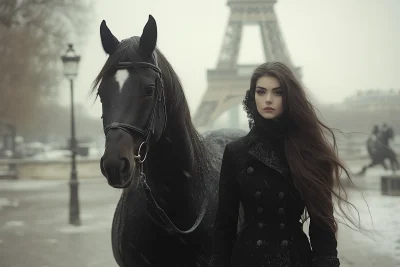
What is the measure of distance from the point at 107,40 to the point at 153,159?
2.02 ft

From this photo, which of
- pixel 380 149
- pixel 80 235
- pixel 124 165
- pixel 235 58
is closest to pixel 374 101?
pixel 235 58

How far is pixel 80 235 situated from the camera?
8.06 meters

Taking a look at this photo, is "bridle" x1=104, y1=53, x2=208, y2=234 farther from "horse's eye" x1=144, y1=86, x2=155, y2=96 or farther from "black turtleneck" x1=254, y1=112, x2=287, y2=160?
"black turtleneck" x1=254, y1=112, x2=287, y2=160

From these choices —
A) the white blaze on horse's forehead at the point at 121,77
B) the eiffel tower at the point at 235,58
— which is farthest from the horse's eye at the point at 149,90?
the eiffel tower at the point at 235,58

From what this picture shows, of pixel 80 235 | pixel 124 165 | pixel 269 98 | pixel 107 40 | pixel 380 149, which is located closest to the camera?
pixel 124 165

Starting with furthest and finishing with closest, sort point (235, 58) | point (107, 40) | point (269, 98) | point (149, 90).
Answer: point (235, 58) → point (107, 40) → point (149, 90) → point (269, 98)

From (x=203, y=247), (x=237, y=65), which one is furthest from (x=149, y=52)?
(x=237, y=65)

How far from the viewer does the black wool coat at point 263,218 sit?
84.6 inches

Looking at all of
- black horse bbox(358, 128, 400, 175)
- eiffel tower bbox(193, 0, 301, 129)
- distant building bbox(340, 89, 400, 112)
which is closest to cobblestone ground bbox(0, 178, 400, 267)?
black horse bbox(358, 128, 400, 175)

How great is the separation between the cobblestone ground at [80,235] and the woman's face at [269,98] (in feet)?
13.4

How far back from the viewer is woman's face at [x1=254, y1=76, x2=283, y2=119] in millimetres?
2189

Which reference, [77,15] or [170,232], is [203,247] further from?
[77,15]

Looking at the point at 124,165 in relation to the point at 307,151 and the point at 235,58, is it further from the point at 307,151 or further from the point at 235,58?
the point at 235,58

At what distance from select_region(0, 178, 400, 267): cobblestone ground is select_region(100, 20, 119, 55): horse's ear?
427 centimetres
